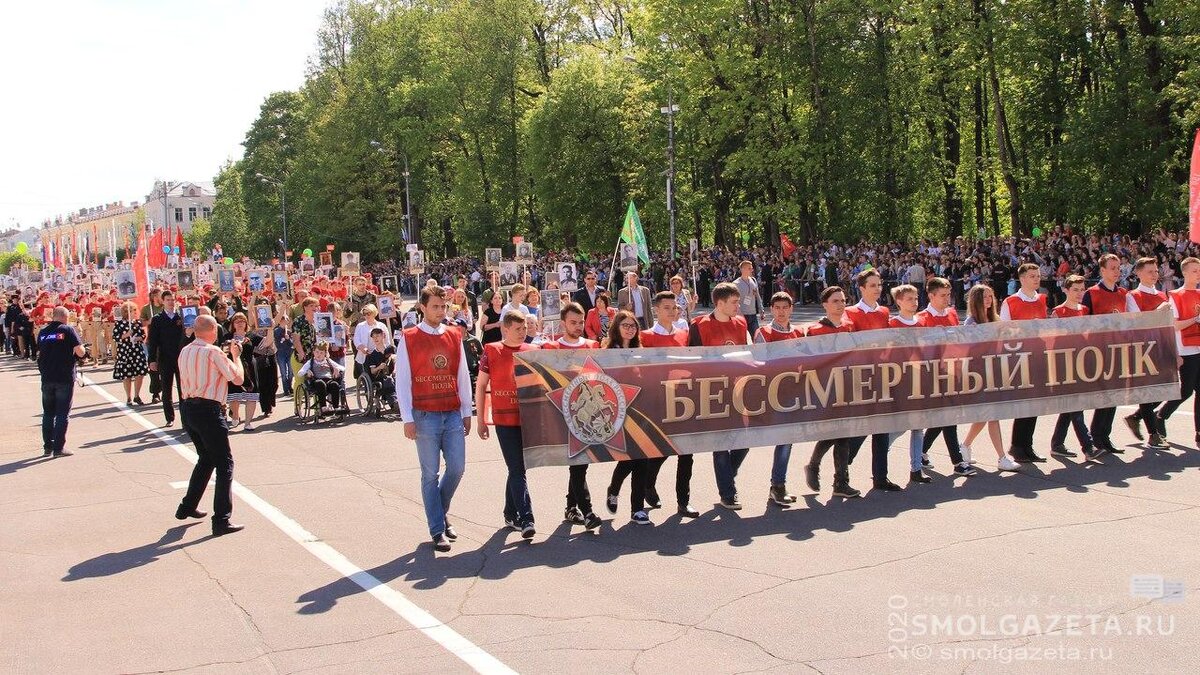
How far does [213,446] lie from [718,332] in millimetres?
4135

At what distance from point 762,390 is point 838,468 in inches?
36.1

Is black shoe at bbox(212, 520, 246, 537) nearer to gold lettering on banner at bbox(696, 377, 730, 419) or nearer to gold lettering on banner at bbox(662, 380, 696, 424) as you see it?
gold lettering on banner at bbox(662, 380, 696, 424)

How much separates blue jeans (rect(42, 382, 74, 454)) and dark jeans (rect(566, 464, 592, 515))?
781 centimetres

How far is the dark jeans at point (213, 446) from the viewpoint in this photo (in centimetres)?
890

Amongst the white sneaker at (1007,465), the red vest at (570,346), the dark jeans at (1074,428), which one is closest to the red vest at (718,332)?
the red vest at (570,346)

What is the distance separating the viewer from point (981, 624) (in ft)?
19.5

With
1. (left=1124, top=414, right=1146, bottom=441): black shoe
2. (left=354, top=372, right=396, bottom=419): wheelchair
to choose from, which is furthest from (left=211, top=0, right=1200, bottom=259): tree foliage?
(left=354, top=372, right=396, bottom=419): wheelchair

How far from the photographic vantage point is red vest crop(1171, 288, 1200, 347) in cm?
1098

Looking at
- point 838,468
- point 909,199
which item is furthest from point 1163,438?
point 909,199

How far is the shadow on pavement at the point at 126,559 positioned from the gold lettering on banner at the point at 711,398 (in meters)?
3.96

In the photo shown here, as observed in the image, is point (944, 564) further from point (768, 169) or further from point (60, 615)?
point (768, 169)

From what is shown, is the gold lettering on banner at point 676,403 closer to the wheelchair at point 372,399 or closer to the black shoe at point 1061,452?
the black shoe at point 1061,452

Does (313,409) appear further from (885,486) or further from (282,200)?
(282,200)

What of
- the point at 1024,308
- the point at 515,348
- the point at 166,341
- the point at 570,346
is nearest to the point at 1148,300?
the point at 1024,308
